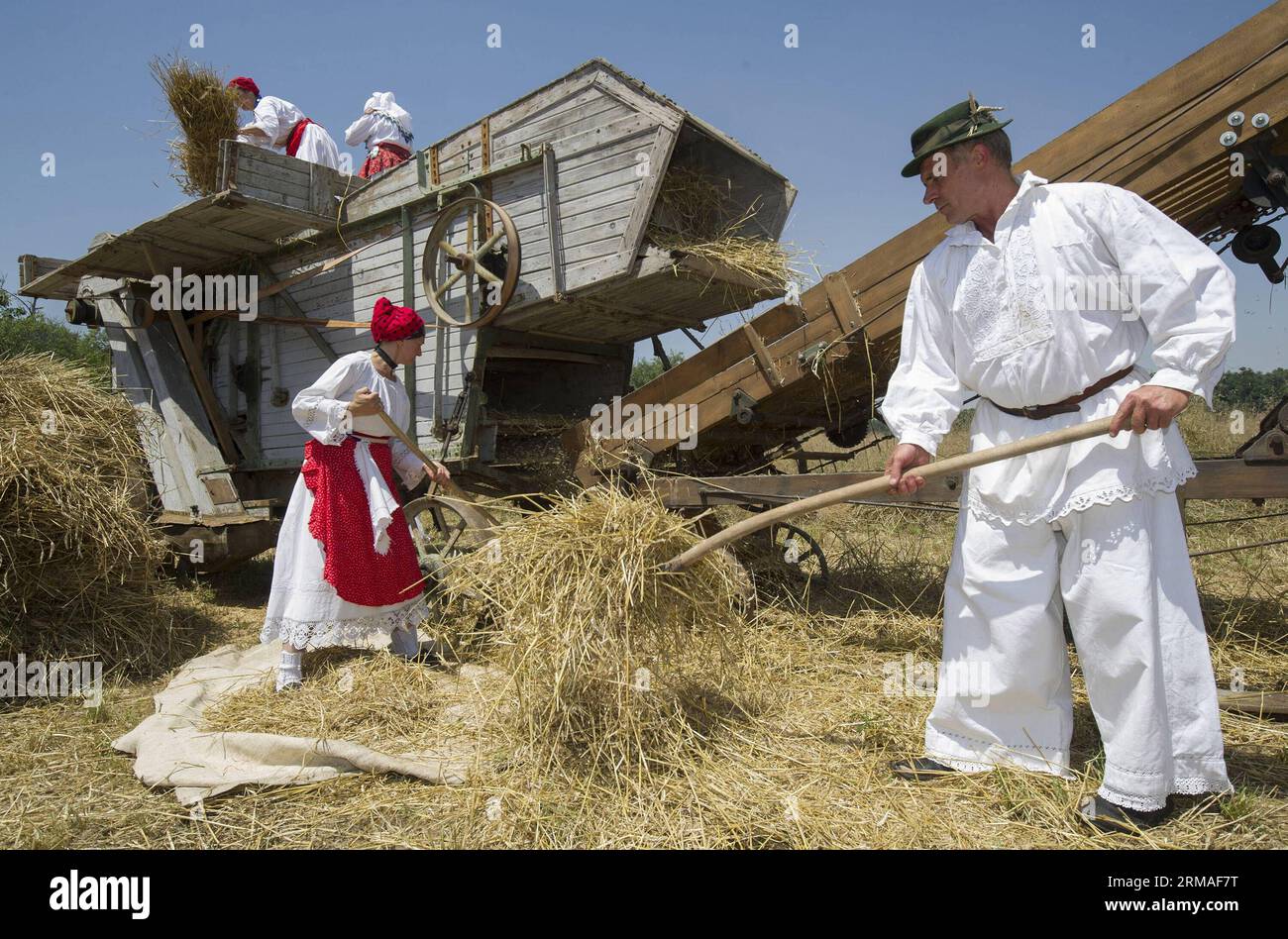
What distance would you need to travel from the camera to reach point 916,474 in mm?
2354

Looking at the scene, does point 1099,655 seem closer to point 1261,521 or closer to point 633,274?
point 633,274

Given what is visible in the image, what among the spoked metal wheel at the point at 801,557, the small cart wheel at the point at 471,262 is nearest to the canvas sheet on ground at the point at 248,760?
the small cart wheel at the point at 471,262

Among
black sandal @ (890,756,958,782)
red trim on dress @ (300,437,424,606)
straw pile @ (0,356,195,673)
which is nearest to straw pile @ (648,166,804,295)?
red trim on dress @ (300,437,424,606)

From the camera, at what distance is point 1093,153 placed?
9.66 ft

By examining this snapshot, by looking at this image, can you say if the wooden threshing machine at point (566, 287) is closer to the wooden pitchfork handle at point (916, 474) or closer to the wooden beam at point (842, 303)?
the wooden beam at point (842, 303)

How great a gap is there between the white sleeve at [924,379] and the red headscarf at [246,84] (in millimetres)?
5936

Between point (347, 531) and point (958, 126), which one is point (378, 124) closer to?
point (347, 531)

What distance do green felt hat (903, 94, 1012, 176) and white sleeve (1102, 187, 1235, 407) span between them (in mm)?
417

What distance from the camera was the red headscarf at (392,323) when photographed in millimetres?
3994

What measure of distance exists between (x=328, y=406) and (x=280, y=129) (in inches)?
153

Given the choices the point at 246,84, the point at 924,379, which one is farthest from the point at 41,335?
the point at 924,379

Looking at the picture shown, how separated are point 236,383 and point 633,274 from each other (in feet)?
12.6
